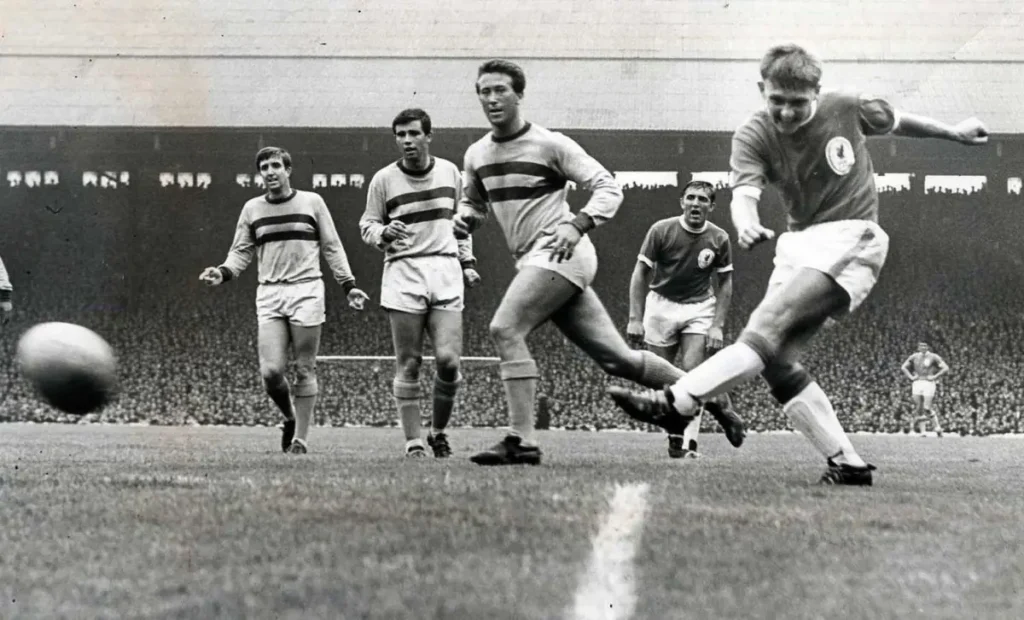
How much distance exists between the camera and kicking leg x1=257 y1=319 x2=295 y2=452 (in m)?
8.81

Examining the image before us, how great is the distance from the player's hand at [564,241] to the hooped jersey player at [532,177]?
374 millimetres

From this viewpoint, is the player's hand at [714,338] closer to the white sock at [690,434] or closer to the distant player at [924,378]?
the white sock at [690,434]

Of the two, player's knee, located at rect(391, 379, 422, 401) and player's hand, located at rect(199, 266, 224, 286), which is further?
player's hand, located at rect(199, 266, 224, 286)

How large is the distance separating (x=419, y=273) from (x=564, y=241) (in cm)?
216

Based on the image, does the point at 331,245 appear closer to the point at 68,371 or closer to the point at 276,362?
the point at 276,362

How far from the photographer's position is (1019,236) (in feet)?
76.3

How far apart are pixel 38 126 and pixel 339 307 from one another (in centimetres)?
596

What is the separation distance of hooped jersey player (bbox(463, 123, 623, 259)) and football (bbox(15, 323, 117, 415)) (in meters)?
2.19

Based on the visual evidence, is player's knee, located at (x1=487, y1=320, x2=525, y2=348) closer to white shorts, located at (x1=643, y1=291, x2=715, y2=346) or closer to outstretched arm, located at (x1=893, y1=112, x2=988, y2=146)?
outstretched arm, located at (x1=893, y1=112, x2=988, y2=146)

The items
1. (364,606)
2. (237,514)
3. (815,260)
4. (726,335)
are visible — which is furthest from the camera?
(726,335)

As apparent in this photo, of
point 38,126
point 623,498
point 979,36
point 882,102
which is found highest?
point 979,36

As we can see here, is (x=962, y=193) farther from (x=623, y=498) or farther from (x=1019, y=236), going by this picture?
(x=623, y=498)

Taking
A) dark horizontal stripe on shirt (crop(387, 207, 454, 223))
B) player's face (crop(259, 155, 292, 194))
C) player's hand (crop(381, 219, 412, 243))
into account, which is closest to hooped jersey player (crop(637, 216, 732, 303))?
dark horizontal stripe on shirt (crop(387, 207, 454, 223))

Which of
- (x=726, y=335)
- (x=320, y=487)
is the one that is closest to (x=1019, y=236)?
(x=726, y=335)
